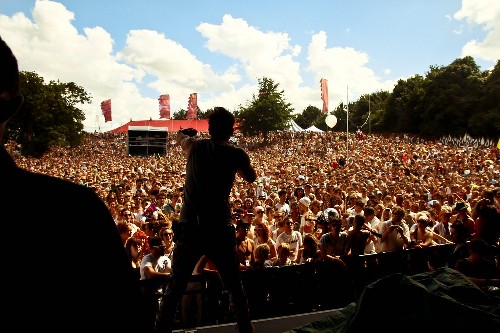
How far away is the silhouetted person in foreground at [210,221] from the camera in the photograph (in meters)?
2.73

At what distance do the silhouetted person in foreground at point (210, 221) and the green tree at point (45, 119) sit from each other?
5254cm

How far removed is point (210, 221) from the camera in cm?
275

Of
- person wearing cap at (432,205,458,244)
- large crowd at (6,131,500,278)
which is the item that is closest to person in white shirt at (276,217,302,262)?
large crowd at (6,131,500,278)

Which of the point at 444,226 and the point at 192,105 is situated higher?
the point at 192,105

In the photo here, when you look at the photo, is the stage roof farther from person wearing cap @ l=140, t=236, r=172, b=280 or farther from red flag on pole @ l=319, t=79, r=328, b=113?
person wearing cap @ l=140, t=236, r=172, b=280

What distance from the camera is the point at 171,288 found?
2.70 m

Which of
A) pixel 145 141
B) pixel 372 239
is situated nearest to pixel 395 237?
pixel 372 239

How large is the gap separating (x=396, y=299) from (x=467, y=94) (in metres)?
67.5

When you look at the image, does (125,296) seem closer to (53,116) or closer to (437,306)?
(437,306)

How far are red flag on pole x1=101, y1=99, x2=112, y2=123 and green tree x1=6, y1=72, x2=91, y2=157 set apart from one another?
3.00 m

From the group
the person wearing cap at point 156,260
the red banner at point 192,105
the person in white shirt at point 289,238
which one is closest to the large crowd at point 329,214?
the person in white shirt at point 289,238

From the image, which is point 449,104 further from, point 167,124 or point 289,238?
point 289,238

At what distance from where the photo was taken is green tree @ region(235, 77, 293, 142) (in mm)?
56875

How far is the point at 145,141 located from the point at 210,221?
22.5 m
